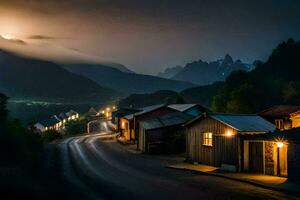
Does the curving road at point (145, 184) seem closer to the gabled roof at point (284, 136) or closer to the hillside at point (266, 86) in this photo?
the gabled roof at point (284, 136)

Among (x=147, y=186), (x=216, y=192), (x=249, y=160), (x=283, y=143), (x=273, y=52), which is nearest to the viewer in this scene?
(x=216, y=192)

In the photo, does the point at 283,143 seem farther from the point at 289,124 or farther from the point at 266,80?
the point at 266,80

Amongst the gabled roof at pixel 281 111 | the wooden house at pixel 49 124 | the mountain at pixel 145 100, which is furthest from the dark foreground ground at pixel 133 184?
the mountain at pixel 145 100

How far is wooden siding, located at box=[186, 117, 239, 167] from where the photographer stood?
26188mm

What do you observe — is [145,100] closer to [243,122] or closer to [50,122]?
[50,122]

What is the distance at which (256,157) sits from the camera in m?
24.4

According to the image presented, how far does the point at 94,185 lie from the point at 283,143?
1235 cm

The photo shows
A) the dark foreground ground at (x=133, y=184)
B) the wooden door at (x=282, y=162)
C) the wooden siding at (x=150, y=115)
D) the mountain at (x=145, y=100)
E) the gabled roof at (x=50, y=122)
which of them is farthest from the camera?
the mountain at (x=145, y=100)

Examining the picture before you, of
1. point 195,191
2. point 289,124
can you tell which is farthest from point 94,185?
point 289,124

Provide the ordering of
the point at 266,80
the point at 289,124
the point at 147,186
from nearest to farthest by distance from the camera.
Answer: the point at 147,186 < the point at 289,124 < the point at 266,80

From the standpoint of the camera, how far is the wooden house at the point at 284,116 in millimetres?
42594

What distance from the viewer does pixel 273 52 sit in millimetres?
91688

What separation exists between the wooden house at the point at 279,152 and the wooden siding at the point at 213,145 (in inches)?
54.1

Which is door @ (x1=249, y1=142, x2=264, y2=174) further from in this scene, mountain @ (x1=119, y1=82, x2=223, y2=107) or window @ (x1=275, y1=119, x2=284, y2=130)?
mountain @ (x1=119, y1=82, x2=223, y2=107)
